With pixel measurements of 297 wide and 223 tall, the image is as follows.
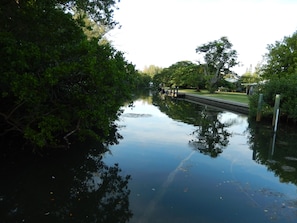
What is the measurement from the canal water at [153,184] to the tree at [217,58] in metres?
40.3

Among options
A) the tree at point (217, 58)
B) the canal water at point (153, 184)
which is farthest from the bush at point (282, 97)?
the tree at point (217, 58)

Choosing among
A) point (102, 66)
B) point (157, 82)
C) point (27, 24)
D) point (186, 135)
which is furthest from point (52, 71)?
point (157, 82)

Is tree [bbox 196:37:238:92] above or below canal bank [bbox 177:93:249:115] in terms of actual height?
above

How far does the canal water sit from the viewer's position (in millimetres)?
4676

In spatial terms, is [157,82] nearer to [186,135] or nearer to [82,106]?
[186,135]

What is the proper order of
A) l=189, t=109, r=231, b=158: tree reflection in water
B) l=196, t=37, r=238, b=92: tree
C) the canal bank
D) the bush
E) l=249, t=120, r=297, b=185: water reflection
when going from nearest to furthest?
l=249, t=120, r=297, b=185: water reflection < l=189, t=109, r=231, b=158: tree reflection in water < the bush < the canal bank < l=196, t=37, r=238, b=92: tree

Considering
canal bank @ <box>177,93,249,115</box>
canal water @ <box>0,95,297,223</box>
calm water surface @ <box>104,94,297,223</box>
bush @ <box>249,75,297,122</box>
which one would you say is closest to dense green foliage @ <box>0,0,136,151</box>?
canal water @ <box>0,95,297,223</box>

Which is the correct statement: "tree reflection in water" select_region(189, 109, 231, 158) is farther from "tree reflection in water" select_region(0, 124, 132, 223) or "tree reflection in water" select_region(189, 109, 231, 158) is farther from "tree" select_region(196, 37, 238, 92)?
"tree" select_region(196, 37, 238, 92)

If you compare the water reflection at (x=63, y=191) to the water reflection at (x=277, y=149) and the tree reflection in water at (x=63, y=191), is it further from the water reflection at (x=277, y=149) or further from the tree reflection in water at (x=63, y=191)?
the water reflection at (x=277, y=149)

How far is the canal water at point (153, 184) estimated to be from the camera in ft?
15.3

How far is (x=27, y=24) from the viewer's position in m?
6.44

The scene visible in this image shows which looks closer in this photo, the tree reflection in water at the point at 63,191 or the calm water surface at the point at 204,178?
the tree reflection in water at the point at 63,191

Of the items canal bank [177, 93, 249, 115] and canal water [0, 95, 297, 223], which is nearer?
canal water [0, 95, 297, 223]

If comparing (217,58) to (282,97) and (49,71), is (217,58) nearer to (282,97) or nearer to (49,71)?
(282,97)
